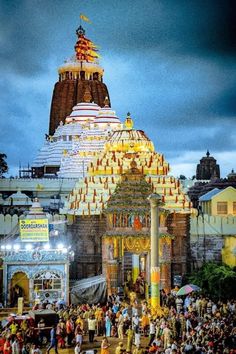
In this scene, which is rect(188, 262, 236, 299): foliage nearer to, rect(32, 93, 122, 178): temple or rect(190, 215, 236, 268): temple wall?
rect(190, 215, 236, 268): temple wall

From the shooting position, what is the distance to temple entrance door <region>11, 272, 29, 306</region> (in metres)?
29.1

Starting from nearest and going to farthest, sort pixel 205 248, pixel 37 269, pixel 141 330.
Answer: pixel 141 330 < pixel 37 269 < pixel 205 248

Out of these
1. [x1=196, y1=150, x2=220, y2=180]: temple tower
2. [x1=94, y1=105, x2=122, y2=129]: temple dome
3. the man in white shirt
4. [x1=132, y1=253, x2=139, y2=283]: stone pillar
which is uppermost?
[x1=94, y1=105, x2=122, y2=129]: temple dome

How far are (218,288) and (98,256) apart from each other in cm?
727

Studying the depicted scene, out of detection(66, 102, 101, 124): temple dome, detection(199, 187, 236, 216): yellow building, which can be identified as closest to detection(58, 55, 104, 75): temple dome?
detection(66, 102, 101, 124): temple dome

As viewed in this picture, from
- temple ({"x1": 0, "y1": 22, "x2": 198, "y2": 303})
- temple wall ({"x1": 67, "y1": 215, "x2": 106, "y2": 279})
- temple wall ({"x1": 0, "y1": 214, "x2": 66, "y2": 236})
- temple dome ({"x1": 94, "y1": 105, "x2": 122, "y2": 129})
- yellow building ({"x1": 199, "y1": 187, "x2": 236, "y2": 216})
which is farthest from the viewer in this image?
temple dome ({"x1": 94, "y1": 105, "x2": 122, "y2": 129})

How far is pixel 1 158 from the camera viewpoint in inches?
2862

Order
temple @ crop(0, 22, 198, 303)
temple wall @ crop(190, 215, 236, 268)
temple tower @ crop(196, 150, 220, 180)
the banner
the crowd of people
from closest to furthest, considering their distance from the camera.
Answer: the crowd of people
temple @ crop(0, 22, 198, 303)
the banner
temple wall @ crop(190, 215, 236, 268)
temple tower @ crop(196, 150, 220, 180)

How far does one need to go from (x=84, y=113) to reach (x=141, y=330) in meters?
40.8

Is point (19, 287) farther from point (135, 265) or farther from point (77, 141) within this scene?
point (77, 141)

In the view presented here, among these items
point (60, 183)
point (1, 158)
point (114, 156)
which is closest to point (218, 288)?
point (114, 156)

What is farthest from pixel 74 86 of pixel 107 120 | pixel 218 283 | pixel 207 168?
pixel 218 283

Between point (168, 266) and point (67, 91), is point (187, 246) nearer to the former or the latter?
point (168, 266)

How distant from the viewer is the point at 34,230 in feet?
95.7
